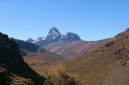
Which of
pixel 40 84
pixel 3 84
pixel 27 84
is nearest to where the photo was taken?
pixel 3 84

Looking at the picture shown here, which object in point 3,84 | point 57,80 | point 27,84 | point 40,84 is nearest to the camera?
point 3,84

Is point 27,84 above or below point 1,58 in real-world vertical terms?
below

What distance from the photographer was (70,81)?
131 m

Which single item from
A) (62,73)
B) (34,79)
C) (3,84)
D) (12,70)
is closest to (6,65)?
(12,70)

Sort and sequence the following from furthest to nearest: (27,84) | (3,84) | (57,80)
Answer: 1. (27,84)
2. (57,80)
3. (3,84)

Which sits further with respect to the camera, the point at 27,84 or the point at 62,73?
the point at 27,84

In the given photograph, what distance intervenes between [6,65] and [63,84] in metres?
73.3

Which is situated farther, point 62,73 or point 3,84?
point 62,73

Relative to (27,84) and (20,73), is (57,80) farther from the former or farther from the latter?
(20,73)

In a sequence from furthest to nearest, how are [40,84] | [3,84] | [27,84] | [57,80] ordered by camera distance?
[40,84]
[27,84]
[57,80]
[3,84]

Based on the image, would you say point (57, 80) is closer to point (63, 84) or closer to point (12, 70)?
point (63, 84)

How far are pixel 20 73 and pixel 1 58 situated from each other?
14.4 m

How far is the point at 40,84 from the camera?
190000 millimetres

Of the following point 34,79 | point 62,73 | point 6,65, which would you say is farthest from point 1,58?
point 62,73
